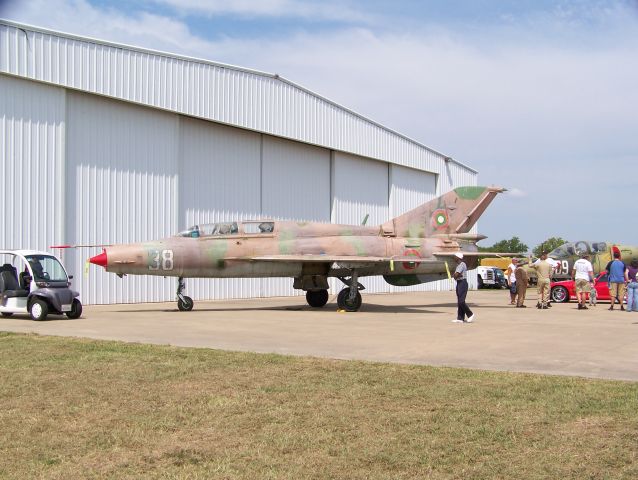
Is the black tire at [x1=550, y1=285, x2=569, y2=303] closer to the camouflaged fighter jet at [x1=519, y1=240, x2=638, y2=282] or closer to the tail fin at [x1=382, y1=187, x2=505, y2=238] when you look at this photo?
the camouflaged fighter jet at [x1=519, y1=240, x2=638, y2=282]

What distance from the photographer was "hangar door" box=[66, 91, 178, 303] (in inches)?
897

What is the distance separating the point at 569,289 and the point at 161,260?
16744mm

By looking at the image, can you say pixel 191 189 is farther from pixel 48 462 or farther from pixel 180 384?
pixel 48 462

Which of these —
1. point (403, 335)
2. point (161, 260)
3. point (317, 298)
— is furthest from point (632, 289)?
point (161, 260)

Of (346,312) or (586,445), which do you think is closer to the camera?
(586,445)

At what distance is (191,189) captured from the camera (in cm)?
2691

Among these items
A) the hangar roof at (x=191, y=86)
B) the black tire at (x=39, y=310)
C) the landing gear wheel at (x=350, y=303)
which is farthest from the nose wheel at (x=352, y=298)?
the hangar roof at (x=191, y=86)

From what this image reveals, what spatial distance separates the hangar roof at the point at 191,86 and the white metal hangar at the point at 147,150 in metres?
0.05

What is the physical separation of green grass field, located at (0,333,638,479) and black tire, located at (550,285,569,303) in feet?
64.4

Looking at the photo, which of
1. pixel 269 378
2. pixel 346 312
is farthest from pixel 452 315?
pixel 269 378

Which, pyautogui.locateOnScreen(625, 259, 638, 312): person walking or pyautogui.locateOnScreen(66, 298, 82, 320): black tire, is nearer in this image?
pyautogui.locateOnScreen(66, 298, 82, 320): black tire

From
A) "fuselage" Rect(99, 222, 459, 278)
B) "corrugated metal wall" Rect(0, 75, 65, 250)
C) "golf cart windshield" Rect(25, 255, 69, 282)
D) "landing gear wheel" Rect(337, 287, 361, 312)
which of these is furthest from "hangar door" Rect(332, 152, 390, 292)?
"golf cart windshield" Rect(25, 255, 69, 282)

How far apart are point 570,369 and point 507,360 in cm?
102

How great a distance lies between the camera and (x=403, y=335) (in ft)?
43.7
